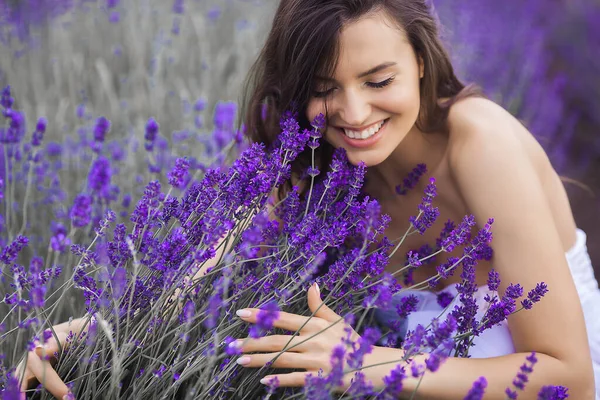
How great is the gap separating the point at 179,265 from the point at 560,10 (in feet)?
14.7

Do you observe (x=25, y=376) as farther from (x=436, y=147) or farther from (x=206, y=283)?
(x=436, y=147)

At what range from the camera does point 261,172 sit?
1.37 m

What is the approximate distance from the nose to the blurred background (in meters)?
1.00

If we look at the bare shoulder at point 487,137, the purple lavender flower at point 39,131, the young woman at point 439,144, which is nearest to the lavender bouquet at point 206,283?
the young woman at point 439,144

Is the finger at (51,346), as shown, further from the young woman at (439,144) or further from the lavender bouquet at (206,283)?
the young woman at (439,144)

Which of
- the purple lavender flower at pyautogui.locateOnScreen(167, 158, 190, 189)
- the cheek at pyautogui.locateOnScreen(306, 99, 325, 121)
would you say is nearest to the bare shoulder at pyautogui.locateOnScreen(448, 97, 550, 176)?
the cheek at pyautogui.locateOnScreen(306, 99, 325, 121)

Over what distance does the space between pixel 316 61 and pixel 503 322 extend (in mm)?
867

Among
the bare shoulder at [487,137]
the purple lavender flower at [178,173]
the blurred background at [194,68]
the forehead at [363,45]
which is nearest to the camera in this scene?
the purple lavender flower at [178,173]

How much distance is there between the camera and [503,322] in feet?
6.02

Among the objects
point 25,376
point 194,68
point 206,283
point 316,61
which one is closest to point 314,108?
point 316,61

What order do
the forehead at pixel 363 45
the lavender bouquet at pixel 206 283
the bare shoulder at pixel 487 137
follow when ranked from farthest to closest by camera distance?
the bare shoulder at pixel 487 137 → the forehead at pixel 363 45 → the lavender bouquet at pixel 206 283

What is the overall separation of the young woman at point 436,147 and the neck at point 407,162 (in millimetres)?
22

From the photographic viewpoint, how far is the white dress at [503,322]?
1801 millimetres

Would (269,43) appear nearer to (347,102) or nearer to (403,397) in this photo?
(347,102)
